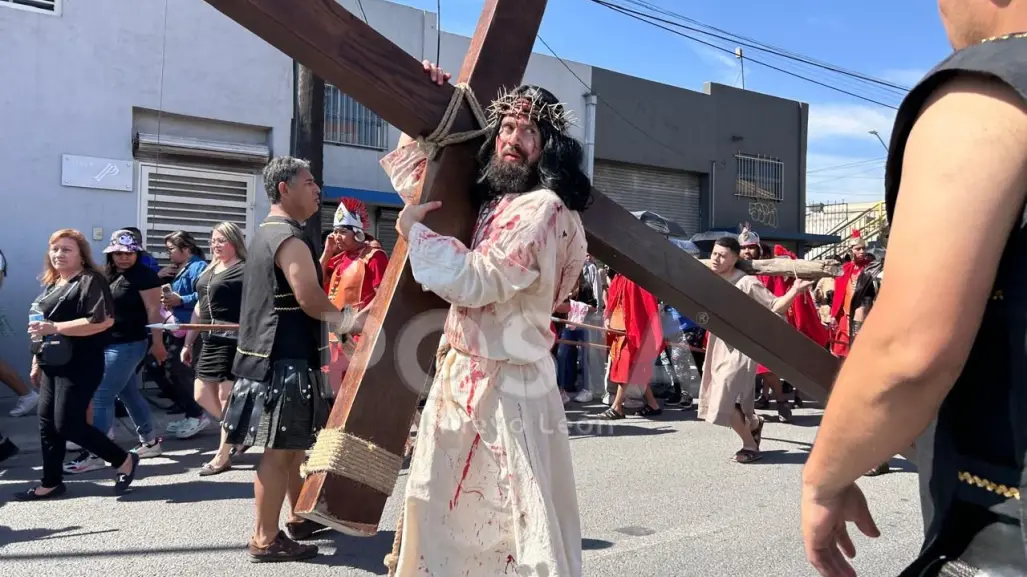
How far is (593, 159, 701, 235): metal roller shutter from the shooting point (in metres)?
16.5

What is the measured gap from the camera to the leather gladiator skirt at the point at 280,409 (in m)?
3.71

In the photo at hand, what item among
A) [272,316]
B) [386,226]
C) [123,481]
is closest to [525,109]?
[272,316]

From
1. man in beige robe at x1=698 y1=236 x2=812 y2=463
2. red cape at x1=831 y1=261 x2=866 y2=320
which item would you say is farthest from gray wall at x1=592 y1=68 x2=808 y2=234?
man in beige robe at x1=698 y1=236 x2=812 y2=463

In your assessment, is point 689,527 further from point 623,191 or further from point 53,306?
point 623,191

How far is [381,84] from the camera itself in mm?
1929

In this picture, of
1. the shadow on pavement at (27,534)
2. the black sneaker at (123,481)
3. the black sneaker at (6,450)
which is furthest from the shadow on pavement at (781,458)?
the black sneaker at (6,450)

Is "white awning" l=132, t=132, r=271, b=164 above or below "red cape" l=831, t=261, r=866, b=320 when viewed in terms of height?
above

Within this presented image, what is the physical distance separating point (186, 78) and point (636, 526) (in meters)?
8.81

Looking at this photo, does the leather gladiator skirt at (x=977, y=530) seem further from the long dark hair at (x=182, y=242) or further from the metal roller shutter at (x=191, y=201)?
the metal roller shutter at (x=191, y=201)

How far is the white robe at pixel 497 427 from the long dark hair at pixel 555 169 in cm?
4

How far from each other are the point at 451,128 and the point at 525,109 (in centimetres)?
27

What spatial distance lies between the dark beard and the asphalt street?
2274 millimetres

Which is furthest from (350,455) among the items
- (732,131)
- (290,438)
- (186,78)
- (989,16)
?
(732,131)

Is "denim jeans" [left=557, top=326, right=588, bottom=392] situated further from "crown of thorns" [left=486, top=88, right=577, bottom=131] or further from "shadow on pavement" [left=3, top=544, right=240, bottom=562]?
"crown of thorns" [left=486, top=88, right=577, bottom=131]
